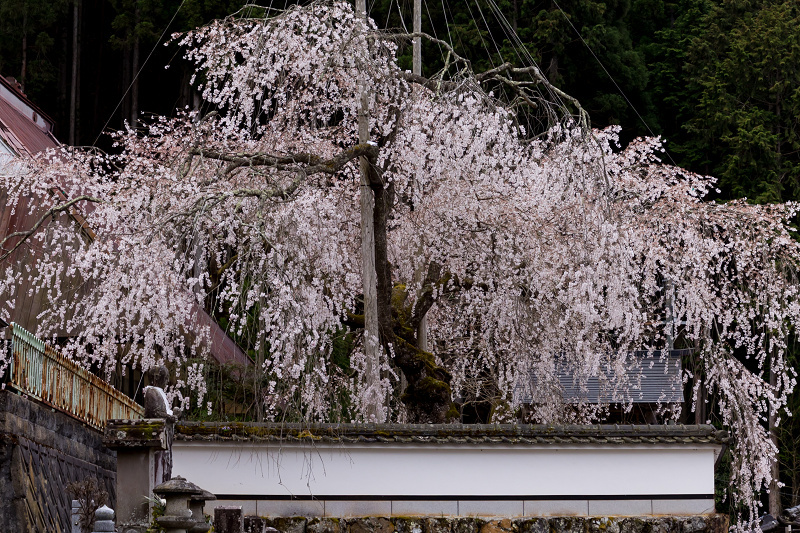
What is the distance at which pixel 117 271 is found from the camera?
8938 mm

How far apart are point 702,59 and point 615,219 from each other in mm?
13245

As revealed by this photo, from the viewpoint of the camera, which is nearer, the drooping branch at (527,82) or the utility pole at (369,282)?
the utility pole at (369,282)

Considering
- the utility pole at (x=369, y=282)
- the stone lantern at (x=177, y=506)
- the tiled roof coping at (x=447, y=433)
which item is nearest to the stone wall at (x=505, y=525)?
the tiled roof coping at (x=447, y=433)

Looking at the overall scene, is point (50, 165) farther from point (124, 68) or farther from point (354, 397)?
point (124, 68)

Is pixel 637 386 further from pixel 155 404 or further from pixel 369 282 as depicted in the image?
pixel 155 404

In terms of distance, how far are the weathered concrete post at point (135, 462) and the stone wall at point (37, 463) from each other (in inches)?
53.5

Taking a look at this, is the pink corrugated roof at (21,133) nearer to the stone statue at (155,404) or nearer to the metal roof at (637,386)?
the stone statue at (155,404)

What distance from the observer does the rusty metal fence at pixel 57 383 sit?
26.7ft

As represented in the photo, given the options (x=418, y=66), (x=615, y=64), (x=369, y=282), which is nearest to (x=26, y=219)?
(x=369, y=282)

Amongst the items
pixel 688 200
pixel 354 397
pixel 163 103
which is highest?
pixel 163 103

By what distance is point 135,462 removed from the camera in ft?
23.0

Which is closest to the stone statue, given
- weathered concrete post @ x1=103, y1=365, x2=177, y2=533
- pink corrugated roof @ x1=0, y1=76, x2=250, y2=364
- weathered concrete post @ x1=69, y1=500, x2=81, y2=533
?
weathered concrete post @ x1=103, y1=365, x2=177, y2=533

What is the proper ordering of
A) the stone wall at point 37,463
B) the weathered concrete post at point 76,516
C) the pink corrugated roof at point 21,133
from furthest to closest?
the pink corrugated roof at point 21,133
the weathered concrete post at point 76,516
the stone wall at point 37,463

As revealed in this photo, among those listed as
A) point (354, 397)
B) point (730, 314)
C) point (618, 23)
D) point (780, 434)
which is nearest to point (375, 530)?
point (354, 397)
